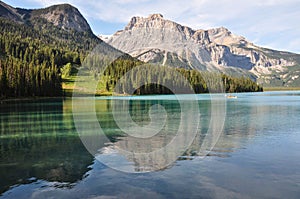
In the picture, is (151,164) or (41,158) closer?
(151,164)

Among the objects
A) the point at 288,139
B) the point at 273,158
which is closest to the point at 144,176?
the point at 273,158

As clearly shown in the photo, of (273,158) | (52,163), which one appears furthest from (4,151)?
(273,158)

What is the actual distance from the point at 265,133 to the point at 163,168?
20.1 meters

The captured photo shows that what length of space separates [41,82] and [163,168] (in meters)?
121

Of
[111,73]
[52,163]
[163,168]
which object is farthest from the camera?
[111,73]

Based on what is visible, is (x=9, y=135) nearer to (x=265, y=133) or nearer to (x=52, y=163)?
(x=52, y=163)

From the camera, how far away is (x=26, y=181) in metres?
17.5

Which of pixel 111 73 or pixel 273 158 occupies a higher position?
pixel 111 73

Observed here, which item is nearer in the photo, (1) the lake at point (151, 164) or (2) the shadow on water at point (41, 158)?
(1) the lake at point (151, 164)

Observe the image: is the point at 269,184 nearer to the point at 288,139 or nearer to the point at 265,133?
the point at 288,139

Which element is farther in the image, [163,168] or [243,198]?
[163,168]

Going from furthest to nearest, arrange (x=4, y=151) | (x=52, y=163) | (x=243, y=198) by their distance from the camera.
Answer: (x=4, y=151)
(x=52, y=163)
(x=243, y=198)

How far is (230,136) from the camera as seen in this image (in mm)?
33531

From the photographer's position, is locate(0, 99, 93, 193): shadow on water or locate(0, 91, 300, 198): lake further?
locate(0, 99, 93, 193): shadow on water
